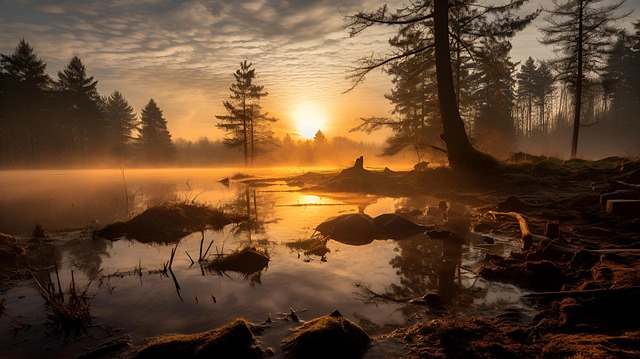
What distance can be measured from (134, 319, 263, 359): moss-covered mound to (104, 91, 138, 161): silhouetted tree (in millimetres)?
66950

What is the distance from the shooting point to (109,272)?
5.06m

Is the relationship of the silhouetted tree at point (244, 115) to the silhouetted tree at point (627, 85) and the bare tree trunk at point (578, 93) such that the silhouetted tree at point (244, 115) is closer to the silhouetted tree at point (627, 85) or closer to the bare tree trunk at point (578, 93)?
the bare tree trunk at point (578, 93)

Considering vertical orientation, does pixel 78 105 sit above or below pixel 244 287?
above

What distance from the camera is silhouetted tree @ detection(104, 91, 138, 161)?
5934 cm

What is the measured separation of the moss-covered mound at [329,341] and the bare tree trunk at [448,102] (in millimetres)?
11372

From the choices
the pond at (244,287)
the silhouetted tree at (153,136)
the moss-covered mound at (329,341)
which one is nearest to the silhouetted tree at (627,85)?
the pond at (244,287)

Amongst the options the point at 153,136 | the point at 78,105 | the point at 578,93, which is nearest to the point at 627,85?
the point at 578,93

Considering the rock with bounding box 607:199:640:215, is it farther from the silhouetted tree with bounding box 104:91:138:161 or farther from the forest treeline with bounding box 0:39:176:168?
the silhouetted tree with bounding box 104:91:138:161

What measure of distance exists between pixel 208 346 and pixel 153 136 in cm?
6634

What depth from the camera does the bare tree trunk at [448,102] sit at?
12680mm

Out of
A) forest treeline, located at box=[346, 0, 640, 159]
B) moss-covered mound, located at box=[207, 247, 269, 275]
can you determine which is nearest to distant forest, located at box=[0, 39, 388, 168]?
forest treeline, located at box=[346, 0, 640, 159]

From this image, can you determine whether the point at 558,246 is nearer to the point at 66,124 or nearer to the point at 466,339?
the point at 466,339

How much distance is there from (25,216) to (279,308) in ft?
39.0

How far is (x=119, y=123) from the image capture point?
6150 centimetres
